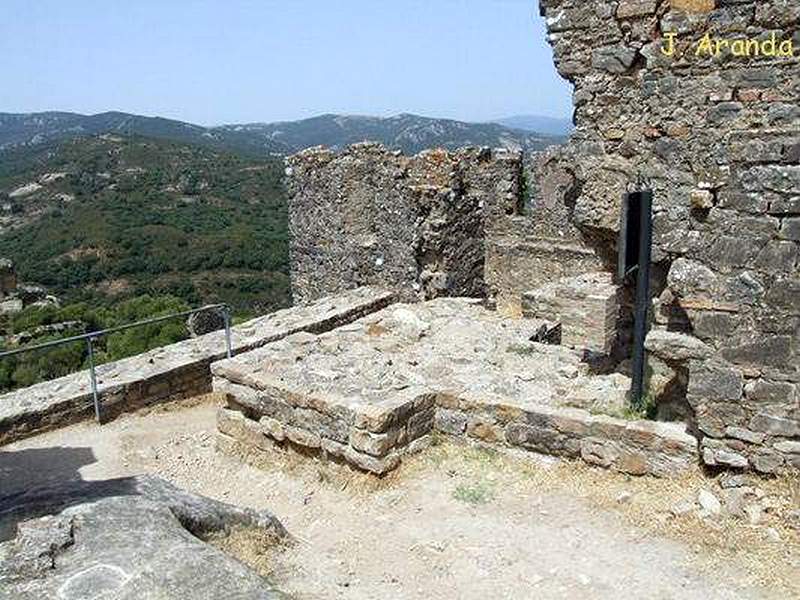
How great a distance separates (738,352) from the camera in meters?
4.57

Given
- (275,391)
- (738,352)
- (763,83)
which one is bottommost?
(275,391)

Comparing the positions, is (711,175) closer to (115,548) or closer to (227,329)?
(115,548)

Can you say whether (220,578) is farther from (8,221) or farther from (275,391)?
(8,221)

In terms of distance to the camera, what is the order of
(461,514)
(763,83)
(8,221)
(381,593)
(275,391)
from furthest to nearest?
(8,221) < (275,391) < (763,83) < (461,514) < (381,593)

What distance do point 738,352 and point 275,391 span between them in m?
3.64

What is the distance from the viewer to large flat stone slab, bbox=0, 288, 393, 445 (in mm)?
7461

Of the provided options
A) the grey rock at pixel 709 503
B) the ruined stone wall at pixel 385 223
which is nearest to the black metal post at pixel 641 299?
the grey rock at pixel 709 503

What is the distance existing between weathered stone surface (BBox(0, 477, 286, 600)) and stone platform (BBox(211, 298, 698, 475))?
1.55 metres

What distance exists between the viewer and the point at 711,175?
193 inches

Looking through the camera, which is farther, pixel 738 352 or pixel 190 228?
pixel 190 228

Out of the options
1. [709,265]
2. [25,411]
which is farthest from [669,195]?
[25,411]

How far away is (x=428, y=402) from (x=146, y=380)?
12.4 feet

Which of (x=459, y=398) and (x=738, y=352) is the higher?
(x=738, y=352)

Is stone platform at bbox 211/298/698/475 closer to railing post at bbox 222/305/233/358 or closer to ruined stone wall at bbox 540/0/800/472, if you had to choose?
ruined stone wall at bbox 540/0/800/472
